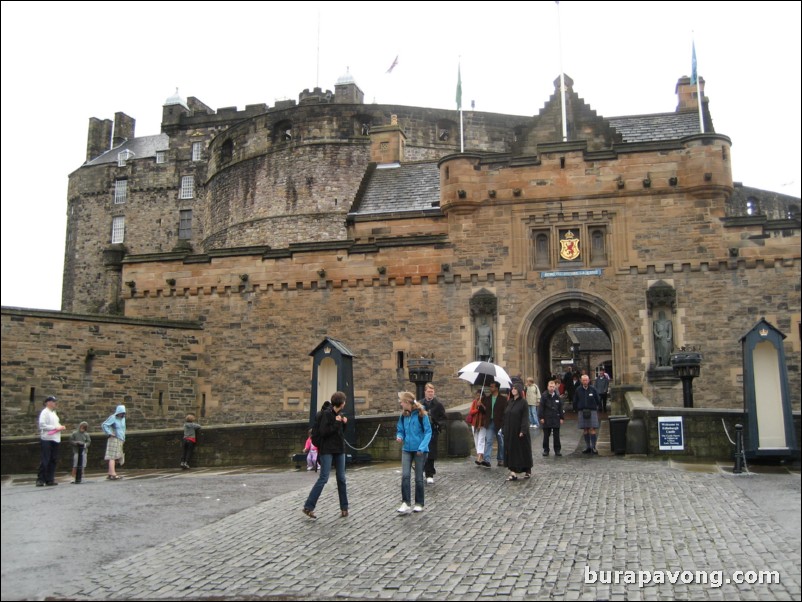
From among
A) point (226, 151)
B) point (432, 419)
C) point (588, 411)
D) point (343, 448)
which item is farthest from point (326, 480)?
point (226, 151)

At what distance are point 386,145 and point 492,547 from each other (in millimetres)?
23957

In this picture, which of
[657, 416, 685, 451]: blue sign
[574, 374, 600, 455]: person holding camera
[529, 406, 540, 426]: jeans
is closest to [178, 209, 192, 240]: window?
[529, 406, 540, 426]: jeans

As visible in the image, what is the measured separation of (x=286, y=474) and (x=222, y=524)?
456 centimetres

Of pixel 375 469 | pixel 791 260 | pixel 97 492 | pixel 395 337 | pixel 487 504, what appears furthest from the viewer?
pixel 395 337

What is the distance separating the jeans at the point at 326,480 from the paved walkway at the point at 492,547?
21 cm

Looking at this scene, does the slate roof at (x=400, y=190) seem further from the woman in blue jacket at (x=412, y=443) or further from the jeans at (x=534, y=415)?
the woman in blue jacket at (x=412, y=443)

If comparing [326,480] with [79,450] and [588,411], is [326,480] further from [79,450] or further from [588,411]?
[588,411]

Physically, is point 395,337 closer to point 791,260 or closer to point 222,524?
point 791,260

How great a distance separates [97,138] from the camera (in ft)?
210

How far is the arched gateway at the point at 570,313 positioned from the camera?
71.1 ft

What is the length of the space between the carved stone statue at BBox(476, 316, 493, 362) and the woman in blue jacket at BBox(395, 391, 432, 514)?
11.5m

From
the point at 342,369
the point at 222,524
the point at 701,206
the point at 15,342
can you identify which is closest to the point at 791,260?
the point at 701,206

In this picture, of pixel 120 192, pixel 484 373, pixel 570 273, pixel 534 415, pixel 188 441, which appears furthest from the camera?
pixel 120 192

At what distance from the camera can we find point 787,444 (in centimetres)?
1211
